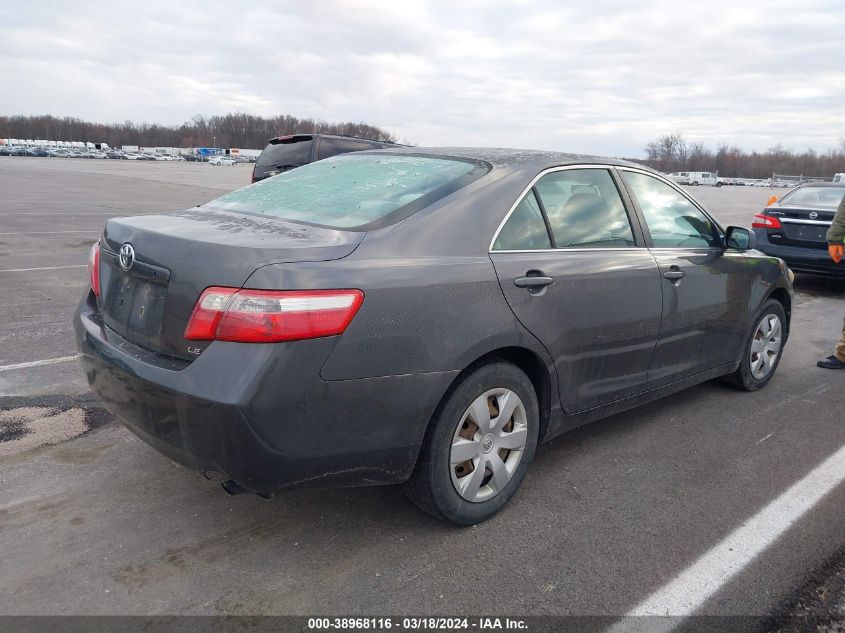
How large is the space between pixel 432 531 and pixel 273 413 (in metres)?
1.04

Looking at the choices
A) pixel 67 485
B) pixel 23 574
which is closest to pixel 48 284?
pixel 67 485

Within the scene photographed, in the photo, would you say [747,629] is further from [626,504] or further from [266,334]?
[266,334]

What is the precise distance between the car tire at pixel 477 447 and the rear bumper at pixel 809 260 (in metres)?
7.35

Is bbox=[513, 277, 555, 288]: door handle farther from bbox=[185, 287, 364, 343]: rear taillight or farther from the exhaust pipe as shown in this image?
the exhaust pipe

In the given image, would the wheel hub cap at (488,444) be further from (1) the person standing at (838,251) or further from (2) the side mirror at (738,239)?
(1) the person standing at (838,251)

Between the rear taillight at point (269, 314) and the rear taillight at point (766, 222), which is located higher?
the rear taillight at point (766, 222)

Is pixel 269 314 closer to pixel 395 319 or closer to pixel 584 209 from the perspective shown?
pixel 395 319

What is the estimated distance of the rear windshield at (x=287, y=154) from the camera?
11141 millimetres

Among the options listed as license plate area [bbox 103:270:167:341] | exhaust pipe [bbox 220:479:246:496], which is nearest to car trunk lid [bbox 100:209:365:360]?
license plate area [bbox 103:270:167:341]

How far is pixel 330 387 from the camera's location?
2.43 meters

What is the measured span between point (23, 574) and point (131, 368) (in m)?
0.86

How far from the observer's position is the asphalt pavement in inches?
100

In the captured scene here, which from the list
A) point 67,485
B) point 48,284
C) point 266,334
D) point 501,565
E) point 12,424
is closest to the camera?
point 266,334

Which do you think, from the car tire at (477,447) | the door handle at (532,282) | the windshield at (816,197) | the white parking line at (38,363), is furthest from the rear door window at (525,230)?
the windshield at (816,197)
